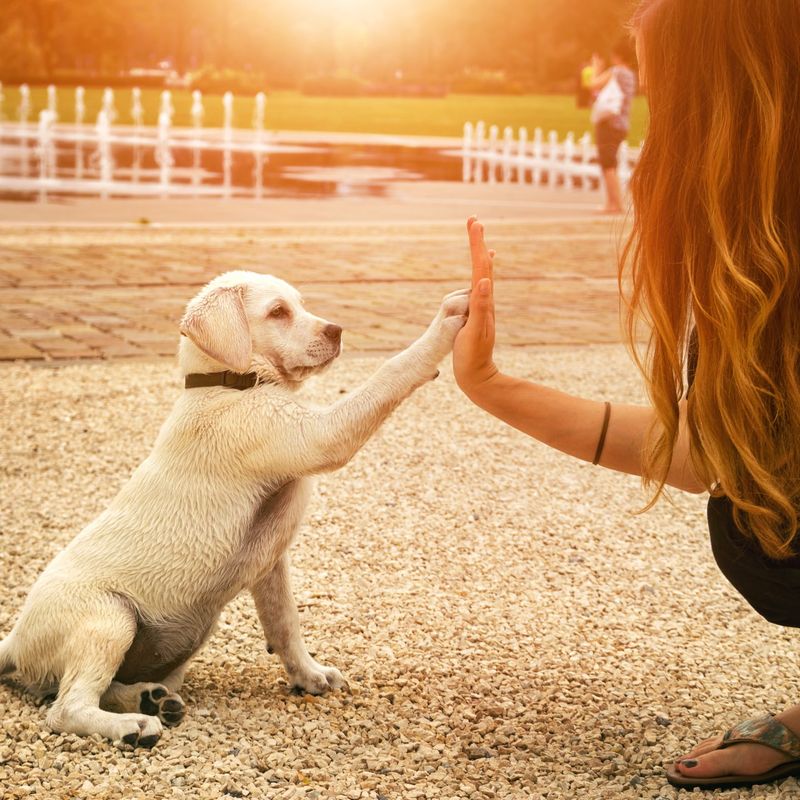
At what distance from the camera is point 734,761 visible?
117 inches

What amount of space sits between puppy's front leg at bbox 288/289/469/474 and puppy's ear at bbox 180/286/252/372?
240 millimetres

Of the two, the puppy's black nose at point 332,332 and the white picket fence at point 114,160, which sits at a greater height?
the puppy's black nose at point 332,332

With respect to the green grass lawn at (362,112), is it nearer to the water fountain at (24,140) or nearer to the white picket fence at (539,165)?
the water fountain at (24,140)

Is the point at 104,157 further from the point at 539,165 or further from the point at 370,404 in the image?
the point at 370,404

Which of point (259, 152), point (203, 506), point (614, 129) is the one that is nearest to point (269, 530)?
point (203, 506)

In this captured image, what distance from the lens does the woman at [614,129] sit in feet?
51.6

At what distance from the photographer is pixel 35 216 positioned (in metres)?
13.8

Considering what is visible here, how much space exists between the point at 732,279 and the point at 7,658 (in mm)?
2051

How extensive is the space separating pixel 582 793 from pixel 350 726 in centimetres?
64

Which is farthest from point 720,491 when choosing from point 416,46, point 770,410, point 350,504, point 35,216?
point 416,46

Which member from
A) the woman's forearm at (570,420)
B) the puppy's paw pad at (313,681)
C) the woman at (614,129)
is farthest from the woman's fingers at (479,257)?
the woman at (614,129)

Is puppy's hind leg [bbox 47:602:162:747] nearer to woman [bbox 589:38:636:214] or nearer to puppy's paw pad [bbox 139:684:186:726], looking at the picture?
puppy's paw pad [bbox 139:684:186:726]

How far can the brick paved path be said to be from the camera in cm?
820

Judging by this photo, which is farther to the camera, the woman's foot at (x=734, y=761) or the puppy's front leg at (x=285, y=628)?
the puppy's front leg at (x=285, y=628)
